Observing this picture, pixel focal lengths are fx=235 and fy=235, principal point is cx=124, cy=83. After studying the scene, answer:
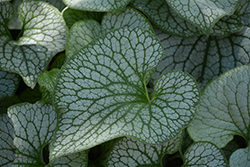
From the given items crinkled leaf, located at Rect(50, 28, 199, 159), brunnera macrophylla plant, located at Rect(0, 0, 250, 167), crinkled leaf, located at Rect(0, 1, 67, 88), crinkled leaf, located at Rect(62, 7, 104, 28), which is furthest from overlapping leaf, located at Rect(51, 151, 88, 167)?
crinkled leaf, located at Rect(62, 7, 104, 28)

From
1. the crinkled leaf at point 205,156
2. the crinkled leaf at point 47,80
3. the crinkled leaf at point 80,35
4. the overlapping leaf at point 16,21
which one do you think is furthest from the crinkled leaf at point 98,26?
the crinkled leaf at point 205,156

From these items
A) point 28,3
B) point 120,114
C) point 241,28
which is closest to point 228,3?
point 241,28

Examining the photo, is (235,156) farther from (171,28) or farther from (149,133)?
(171,28)

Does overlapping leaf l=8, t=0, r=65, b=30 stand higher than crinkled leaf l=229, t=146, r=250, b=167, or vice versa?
overlapping leaf l=8, t=0, r=65, b=30

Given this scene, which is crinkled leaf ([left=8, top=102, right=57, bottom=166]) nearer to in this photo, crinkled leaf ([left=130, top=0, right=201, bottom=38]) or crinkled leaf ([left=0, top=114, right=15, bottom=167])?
crinkled leaf ([left=0, top=114, right=15, bottom=167])

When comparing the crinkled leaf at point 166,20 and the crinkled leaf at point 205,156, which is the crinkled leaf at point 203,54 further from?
the crinkled leaf at point 205,156

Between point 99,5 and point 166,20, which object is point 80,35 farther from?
point 166,20

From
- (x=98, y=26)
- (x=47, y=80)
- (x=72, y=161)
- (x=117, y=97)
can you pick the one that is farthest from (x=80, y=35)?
(x=72, y=161)
